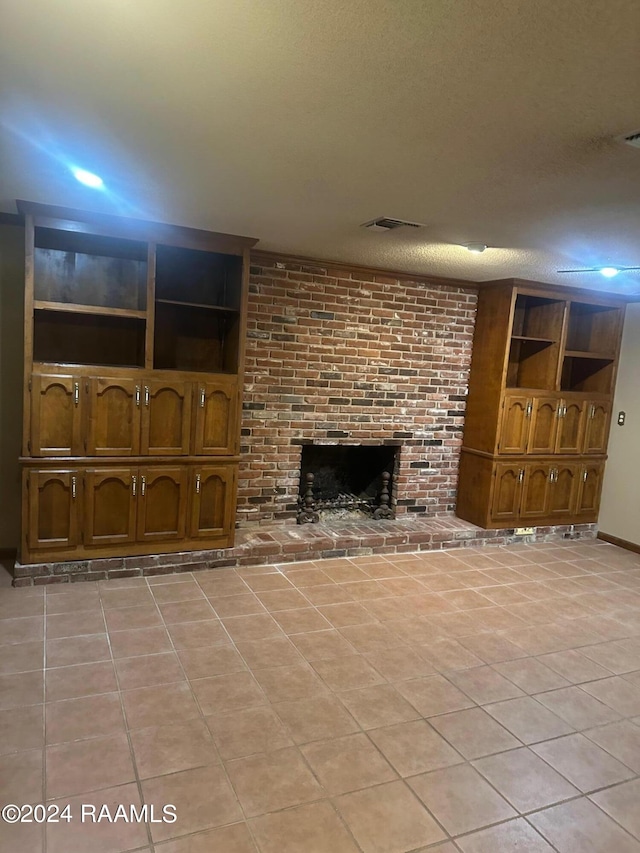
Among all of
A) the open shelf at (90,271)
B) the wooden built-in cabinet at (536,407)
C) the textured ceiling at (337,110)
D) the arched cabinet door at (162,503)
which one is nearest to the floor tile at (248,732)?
the arched cabinet door at (162,503)

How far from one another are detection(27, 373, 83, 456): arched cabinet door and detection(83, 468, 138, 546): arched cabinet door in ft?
0.76

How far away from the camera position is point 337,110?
1.77 m

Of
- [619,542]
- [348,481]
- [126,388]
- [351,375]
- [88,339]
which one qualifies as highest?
[88,339]

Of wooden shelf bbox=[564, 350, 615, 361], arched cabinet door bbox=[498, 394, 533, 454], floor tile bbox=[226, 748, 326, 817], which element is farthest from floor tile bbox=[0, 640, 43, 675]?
wooden shelf bbox=[564, 350, 615, 361]

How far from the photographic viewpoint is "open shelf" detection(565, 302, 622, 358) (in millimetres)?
5188

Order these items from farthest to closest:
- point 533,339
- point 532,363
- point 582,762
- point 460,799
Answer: point 532,363
point 533,339
point 582,762
point 460,799

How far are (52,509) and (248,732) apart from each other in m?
1.97

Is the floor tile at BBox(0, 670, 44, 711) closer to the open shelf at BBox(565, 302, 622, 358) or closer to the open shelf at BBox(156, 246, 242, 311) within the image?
the open shelf at BBox(156, 246, 242, 311)

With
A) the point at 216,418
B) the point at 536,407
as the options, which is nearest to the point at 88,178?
the point at 216,418

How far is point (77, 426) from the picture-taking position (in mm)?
3498

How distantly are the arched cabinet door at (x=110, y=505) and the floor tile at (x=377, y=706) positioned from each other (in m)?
1.85

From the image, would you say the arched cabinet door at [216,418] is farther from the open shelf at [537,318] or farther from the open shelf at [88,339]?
the open shelf at [537,318]

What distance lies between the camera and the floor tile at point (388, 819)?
1.79 m

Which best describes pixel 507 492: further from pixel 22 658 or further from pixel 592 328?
pixel 22 658
